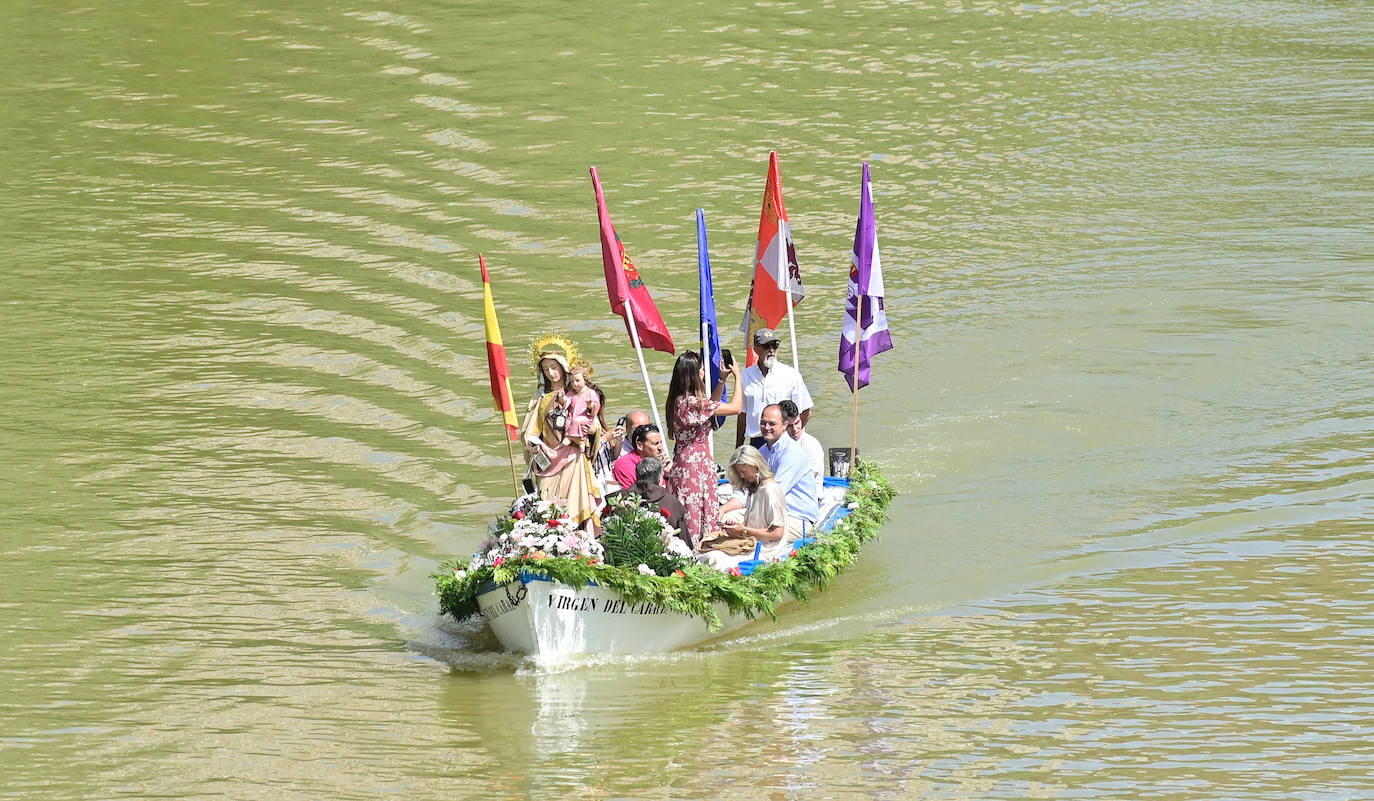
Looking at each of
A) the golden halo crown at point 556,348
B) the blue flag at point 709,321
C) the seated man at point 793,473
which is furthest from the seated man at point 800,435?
the golden halo crown at point 556,348

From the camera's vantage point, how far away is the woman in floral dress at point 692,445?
15.5 m

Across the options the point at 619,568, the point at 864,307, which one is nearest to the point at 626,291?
the point at 864,307

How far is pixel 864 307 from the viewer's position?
18.5m

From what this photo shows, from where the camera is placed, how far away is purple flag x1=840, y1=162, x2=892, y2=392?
59.1 ft

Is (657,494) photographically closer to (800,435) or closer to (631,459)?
(631,459)

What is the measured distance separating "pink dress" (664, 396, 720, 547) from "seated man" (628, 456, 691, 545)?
64 mm

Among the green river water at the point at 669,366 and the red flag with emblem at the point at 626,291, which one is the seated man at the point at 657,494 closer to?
the green river water at the point at 669,366

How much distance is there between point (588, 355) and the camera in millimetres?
22734

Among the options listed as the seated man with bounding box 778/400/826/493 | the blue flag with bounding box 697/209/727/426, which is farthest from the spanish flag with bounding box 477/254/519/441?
the seated man with bounding box 778/400/826/493

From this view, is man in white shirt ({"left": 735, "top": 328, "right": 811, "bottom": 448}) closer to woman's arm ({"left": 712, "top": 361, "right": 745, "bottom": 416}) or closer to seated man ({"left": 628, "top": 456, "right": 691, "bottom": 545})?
woman's arm ({"left": 712, "top": 361, "right": 745, "bottom": 416})

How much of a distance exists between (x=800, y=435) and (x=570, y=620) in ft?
11.3

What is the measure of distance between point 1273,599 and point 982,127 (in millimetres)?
18232

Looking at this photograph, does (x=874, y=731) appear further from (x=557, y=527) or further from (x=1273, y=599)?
(x=1273, y=599)

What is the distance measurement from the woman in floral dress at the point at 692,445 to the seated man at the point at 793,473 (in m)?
0.91
